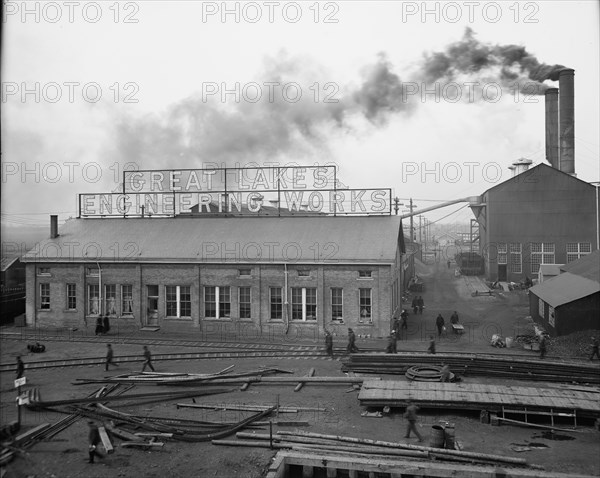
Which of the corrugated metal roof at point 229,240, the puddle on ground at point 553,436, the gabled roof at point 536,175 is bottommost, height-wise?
the puddle on ground at point 553,436

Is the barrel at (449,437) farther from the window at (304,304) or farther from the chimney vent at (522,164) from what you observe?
the chimney vent at (522,164)

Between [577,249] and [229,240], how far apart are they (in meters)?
38.4

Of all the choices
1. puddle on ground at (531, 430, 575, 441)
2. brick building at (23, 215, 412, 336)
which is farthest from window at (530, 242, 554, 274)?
puddle on ground at (531, 430, 575, 441)

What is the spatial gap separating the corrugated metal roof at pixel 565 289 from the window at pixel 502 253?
63.0 feet

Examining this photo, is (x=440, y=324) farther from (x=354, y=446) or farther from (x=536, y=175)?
(x=536, y=175)

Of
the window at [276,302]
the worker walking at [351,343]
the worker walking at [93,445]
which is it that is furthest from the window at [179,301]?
the worker walking at [93,445]

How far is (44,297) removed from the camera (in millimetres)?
37719

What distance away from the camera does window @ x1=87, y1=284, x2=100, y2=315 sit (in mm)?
36562

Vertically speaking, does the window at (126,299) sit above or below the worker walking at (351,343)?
above

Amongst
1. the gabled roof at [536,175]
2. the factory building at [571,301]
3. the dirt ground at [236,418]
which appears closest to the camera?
the dirt ground at [236,418]

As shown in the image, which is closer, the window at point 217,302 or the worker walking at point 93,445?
the worker walking at point 93,445

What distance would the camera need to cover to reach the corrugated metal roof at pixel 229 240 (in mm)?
33562

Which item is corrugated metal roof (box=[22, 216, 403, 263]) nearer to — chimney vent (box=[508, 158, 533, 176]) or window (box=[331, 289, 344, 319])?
window (box=[331, 289, 344, 319])

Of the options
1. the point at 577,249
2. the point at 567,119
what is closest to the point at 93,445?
the point at 577,249
